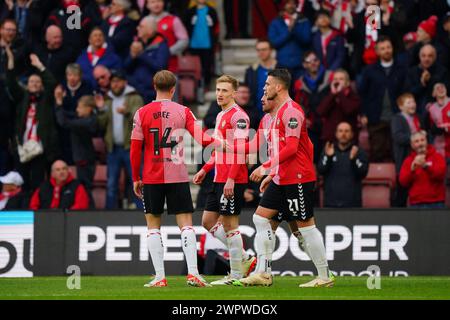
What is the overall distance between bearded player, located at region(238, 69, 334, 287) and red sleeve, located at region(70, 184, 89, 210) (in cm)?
619

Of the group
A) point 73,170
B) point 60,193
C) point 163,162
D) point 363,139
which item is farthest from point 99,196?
point 163,162

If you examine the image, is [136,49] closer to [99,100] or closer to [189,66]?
[99,100]

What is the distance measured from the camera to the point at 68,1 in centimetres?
2217

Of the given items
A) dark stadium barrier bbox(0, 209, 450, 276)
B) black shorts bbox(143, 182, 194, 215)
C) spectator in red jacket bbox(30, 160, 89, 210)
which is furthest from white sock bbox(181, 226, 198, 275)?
spectator in red jacket bbox(30, 160, 89, 210)

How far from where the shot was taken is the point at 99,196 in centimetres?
2048

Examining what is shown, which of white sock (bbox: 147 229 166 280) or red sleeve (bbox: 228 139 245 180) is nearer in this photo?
white sock (bbox: 147 229 166 280)

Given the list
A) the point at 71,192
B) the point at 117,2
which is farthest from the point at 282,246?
the point at 117,2

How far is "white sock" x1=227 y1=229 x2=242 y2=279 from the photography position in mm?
14281

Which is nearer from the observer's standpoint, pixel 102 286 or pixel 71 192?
pixel 102 286

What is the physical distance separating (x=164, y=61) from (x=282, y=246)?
4304mm

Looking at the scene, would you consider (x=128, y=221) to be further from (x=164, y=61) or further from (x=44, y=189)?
(x=164, y=61)

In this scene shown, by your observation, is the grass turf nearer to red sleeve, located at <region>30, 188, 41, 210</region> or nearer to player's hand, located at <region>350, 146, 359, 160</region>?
player's hand, located at <region>350, 146, 359, 160</region>

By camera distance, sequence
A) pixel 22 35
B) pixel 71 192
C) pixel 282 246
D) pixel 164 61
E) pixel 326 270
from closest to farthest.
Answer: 1. pixel 326 270
2. pixel 282 246
3. pixel 71 192
4. pixel 164 61
5. pixel 22 35

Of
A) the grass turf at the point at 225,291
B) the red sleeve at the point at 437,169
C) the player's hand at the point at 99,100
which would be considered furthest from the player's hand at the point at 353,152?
the player's hand at the point at 99,100
